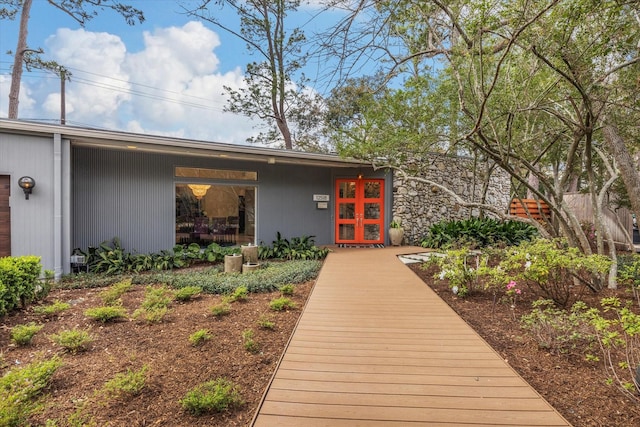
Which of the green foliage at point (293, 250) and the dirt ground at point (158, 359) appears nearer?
the dirt ground at point (158, 359)

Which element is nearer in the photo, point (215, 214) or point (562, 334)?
point (562, 334)

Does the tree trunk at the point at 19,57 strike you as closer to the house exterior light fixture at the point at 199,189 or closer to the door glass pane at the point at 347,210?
the house exterior light fixture at the point at 199,189

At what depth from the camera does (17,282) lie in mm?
4219

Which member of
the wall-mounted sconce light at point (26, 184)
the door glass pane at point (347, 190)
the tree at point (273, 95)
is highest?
the tree at point (273, 95)

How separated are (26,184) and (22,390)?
516 centimetres

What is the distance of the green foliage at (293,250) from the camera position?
8.23 meters

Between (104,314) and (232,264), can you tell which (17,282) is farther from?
(232,264)

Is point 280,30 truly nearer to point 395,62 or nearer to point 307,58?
point 395,62

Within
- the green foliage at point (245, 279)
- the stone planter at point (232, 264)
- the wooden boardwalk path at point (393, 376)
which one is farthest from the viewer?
the stone planter at point (232, 264)

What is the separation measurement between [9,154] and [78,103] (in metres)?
11.4

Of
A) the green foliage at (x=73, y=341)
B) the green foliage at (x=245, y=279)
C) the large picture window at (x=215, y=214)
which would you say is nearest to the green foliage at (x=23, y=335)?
the green foliage at (x=73, y=341)

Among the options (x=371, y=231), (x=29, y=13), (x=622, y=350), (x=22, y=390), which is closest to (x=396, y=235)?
(x=371, y=231)

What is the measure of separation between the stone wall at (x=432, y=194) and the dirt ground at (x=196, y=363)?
20.3 ft

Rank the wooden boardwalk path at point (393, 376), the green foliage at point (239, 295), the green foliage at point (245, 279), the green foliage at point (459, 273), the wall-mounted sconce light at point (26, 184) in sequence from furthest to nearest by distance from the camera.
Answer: the wall-mounted sconce light at point (26, 184), the green foliage at point (245, 279), the green foliage at point (459, 273), the green foliage at point (239, 295), the wooden boardwalk path at point (393, 376)
